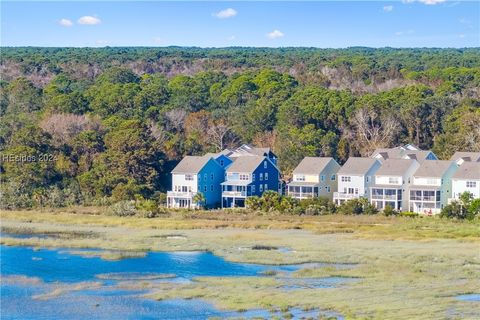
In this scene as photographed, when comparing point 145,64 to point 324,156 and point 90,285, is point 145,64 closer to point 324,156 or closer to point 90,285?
point 324,156

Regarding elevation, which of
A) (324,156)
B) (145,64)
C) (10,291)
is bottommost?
(10,291)

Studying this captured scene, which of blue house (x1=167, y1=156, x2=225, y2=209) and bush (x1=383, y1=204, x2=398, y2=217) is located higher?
blue house (x1=167, y1=156, x2=225, y2=209)

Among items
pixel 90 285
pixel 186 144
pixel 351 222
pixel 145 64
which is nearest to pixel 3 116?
pixel 186 144

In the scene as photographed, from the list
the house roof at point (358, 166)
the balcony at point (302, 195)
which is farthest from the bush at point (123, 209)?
the house roof at point (358, 166)

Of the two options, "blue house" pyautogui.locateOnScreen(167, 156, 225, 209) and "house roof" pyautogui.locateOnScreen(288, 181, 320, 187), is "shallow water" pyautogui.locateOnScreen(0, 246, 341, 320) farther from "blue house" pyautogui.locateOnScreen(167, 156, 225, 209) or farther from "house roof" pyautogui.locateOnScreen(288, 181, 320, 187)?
"house roof" pyautogui.locateOnScreen(288, 181, 320, 187)

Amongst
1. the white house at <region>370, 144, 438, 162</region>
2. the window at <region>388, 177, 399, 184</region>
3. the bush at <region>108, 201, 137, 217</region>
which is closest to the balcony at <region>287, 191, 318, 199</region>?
the window at <region>388, 177, 399, 184</region>

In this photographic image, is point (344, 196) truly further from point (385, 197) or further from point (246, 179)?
point (246, 179)

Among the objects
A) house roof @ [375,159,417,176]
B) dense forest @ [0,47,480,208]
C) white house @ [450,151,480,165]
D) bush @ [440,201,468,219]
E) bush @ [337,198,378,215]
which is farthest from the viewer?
dense forest @ [0,47,480,208]
